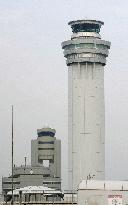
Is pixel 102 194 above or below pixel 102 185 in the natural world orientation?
below

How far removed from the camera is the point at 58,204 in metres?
111

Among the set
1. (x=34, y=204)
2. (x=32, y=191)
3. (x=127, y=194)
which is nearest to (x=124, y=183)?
(x=127, y=194)

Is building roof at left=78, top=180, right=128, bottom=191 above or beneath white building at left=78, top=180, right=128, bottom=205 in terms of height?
above

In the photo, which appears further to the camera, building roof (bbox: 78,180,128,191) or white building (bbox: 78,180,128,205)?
building roof (bbox: 78,180,128,191)

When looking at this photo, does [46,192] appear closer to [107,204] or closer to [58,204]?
[58,204]

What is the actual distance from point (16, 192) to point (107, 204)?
215ft

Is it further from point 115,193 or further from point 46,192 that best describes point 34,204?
point 115,193

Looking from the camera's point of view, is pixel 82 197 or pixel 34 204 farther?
pixel 34 204

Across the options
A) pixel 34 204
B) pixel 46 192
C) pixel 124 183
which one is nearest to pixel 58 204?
pixel 34 204

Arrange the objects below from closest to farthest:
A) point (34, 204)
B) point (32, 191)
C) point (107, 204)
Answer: point (107, 204)
point (34, 204)
point (32, 191)

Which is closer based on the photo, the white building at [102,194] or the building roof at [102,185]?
the white building at [102,194]

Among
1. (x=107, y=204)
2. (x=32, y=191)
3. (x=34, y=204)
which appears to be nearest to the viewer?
(x=107, y=204)

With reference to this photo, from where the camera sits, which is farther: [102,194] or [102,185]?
[102,185]

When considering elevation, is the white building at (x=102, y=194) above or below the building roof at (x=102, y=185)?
below
